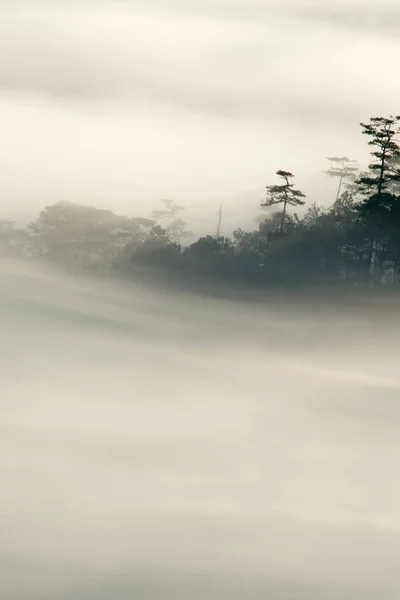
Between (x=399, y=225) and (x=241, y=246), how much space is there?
35.1 metres

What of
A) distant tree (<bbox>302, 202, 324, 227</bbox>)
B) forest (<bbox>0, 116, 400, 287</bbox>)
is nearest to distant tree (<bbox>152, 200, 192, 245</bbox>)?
Result: forest (<bbox>0, 116, 400, 287</bbox>)

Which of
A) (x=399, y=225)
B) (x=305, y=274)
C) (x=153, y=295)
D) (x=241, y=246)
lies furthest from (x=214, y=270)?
(x=399, y=225)

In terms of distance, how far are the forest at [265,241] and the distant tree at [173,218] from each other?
0.21m

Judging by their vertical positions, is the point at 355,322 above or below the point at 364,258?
below

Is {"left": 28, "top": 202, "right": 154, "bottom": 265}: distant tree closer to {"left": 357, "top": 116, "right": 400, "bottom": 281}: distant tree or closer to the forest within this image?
the forest

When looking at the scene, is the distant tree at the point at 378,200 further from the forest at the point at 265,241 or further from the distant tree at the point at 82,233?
the distant tree at the point at 82,233

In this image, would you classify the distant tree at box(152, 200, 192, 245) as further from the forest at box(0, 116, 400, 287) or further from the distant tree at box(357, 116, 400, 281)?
the distant tree at box(357, 116, 400, 281)

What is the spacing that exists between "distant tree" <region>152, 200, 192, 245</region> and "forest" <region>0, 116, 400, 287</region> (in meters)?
0.21

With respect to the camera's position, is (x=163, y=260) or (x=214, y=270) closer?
(x=214, y=270)

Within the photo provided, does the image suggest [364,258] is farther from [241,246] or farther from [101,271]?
[101,271]

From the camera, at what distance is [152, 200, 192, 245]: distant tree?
163500mm

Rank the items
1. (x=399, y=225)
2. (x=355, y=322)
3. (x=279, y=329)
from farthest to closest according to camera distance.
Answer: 1. (x=279, y=329)
2. (x=355, y=322)
3. (x=399, y=225)

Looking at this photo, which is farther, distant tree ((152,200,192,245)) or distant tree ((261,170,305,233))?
distant tree ((152,200,192,245))

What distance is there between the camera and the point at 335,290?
Answer: 13250 centimetres
